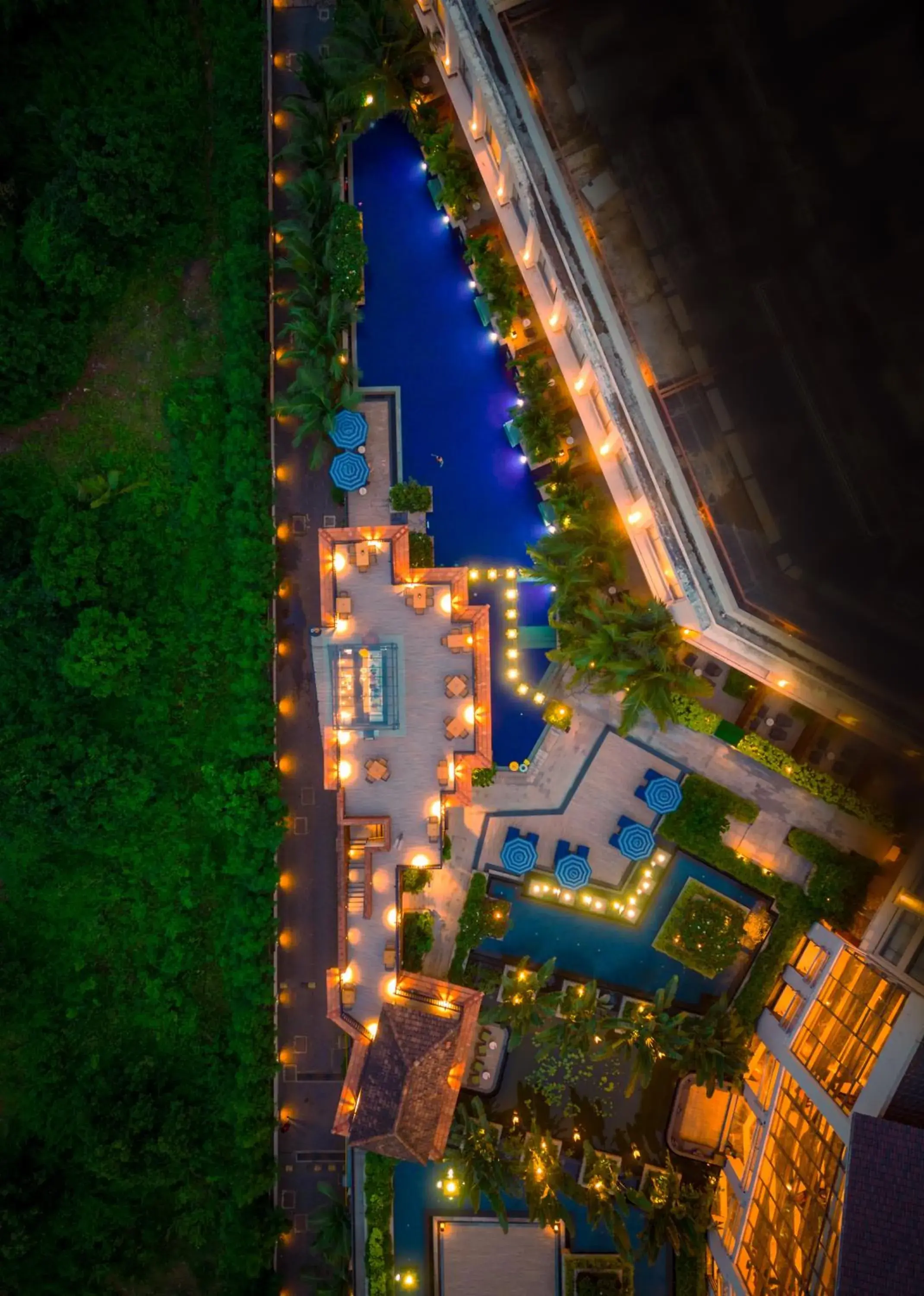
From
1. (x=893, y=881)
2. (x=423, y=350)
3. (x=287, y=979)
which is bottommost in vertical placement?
(x=287, y=979)

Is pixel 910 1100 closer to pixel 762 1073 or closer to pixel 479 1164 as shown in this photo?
pixel 762 1073

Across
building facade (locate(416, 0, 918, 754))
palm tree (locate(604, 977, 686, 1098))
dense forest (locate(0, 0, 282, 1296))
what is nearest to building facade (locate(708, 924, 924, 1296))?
palm tree (locate(604, 977, 686, 1098))

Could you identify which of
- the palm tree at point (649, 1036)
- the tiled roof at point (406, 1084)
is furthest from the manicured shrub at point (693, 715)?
the tiled roof at point (406, 1084)

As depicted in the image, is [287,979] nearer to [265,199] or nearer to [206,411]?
[206,411]

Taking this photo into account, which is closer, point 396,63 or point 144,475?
point 396,63

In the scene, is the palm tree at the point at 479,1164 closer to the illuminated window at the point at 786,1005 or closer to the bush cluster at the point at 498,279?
the illuminated window at the point at 786,1005

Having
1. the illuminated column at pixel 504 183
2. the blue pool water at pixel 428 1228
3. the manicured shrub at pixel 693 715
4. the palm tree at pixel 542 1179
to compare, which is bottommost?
the blue pool water at pixel 428 1228

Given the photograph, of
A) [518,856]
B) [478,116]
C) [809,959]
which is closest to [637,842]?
[518,856]

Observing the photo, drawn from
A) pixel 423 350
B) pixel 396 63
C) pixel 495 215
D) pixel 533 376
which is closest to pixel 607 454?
pixel 533 376
